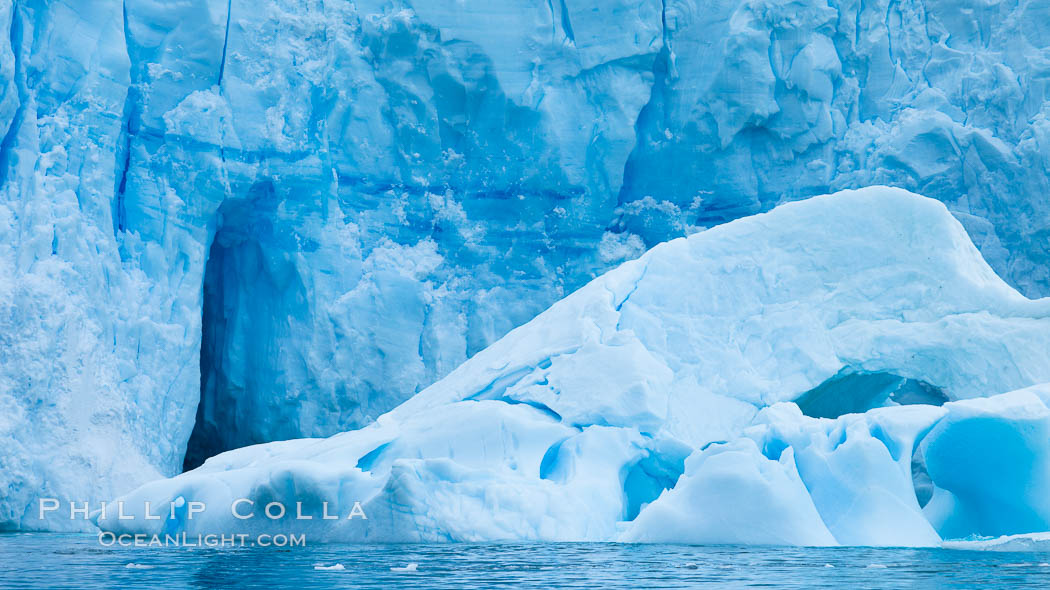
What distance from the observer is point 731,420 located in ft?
29.8

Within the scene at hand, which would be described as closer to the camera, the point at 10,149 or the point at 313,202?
the point at 10,149

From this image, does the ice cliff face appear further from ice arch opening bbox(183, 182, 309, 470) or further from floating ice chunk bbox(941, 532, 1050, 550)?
floating ice chunk bbox(941, 532, 1050, 550)

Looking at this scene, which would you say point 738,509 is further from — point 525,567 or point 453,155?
point 453,155

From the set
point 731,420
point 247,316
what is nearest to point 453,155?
point 247,316

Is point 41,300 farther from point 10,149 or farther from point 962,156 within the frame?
point 962,156

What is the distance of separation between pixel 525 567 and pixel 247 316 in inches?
401

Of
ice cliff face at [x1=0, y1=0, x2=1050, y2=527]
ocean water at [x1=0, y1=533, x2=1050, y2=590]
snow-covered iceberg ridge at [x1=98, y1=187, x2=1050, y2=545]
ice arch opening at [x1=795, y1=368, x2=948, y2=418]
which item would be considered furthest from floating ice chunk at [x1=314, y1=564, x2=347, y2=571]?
ice cliff face at [x1=0, y1=0, x2=1050, y2=527]

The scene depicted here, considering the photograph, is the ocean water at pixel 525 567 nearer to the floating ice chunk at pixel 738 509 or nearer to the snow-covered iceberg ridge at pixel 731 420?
the floating ice chunk at pixel 738 509

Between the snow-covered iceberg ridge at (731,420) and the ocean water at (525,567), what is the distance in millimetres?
400

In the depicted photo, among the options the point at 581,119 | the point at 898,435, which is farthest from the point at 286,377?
the point at 898,435

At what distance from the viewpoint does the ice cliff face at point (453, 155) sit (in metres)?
13.8

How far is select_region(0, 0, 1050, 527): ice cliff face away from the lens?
543 inches

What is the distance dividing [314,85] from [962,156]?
862cm

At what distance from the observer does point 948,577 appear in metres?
5.07
